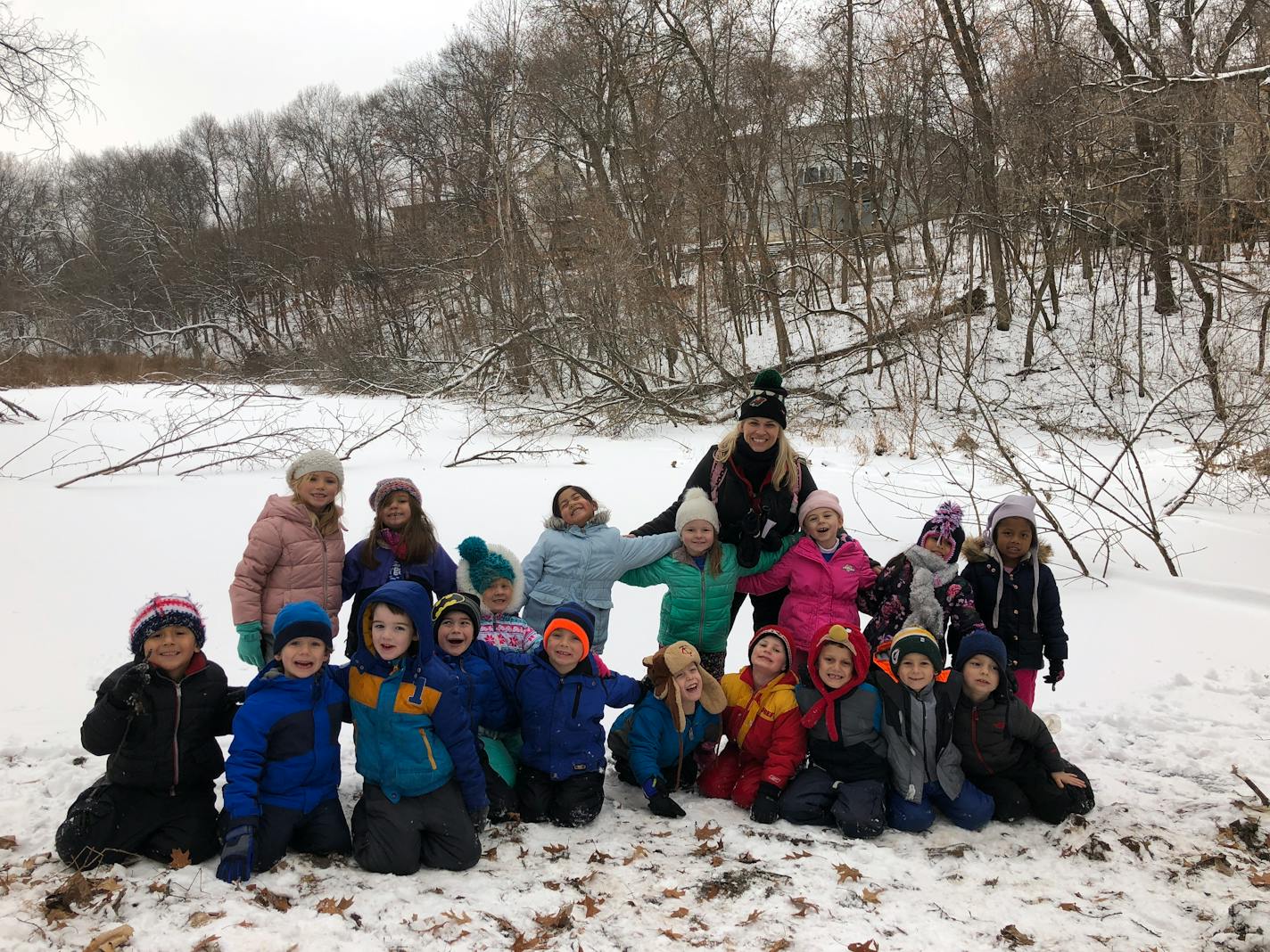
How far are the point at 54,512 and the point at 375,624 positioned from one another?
17.8 feet

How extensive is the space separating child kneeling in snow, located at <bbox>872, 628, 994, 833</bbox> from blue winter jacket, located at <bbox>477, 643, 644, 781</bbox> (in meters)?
1.33

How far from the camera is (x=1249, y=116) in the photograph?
316 inches

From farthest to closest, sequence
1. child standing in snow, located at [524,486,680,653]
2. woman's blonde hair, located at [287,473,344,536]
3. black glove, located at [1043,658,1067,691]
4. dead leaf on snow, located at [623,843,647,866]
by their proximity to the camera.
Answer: child standing in snow, located at [524,486,680,653] → black glove, located at [1043,658,1067,691] → woman's blonde hair, located at [287,473,344,536] → dead leaf on snow, located at [623,843,647,866]

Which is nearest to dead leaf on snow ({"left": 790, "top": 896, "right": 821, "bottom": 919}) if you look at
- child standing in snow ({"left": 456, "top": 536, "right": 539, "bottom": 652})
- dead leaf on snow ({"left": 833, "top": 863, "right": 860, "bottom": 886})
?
dead leaf on snow ({"left": 833, "top": 863, "right": 860, "bottom": 886})

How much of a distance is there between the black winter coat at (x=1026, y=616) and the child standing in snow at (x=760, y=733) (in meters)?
0.92

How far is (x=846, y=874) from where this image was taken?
3.10m

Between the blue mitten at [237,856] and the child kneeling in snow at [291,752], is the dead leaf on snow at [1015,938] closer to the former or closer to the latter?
the child kneeling in snow at [291,752]

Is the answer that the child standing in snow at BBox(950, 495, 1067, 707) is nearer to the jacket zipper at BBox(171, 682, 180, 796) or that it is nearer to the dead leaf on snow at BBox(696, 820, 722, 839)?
the dead leaf on snow at BBox(696, 820, 722, 839)

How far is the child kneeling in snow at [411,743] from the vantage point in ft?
10.4

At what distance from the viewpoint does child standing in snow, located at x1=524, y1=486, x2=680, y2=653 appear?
424cm

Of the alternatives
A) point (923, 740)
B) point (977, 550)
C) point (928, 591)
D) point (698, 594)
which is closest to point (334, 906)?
point (698, 594)

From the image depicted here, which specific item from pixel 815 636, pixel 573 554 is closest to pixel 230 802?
pixel 573 554

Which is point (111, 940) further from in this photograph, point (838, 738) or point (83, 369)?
point (83, 369)

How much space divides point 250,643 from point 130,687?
2.19 feet
